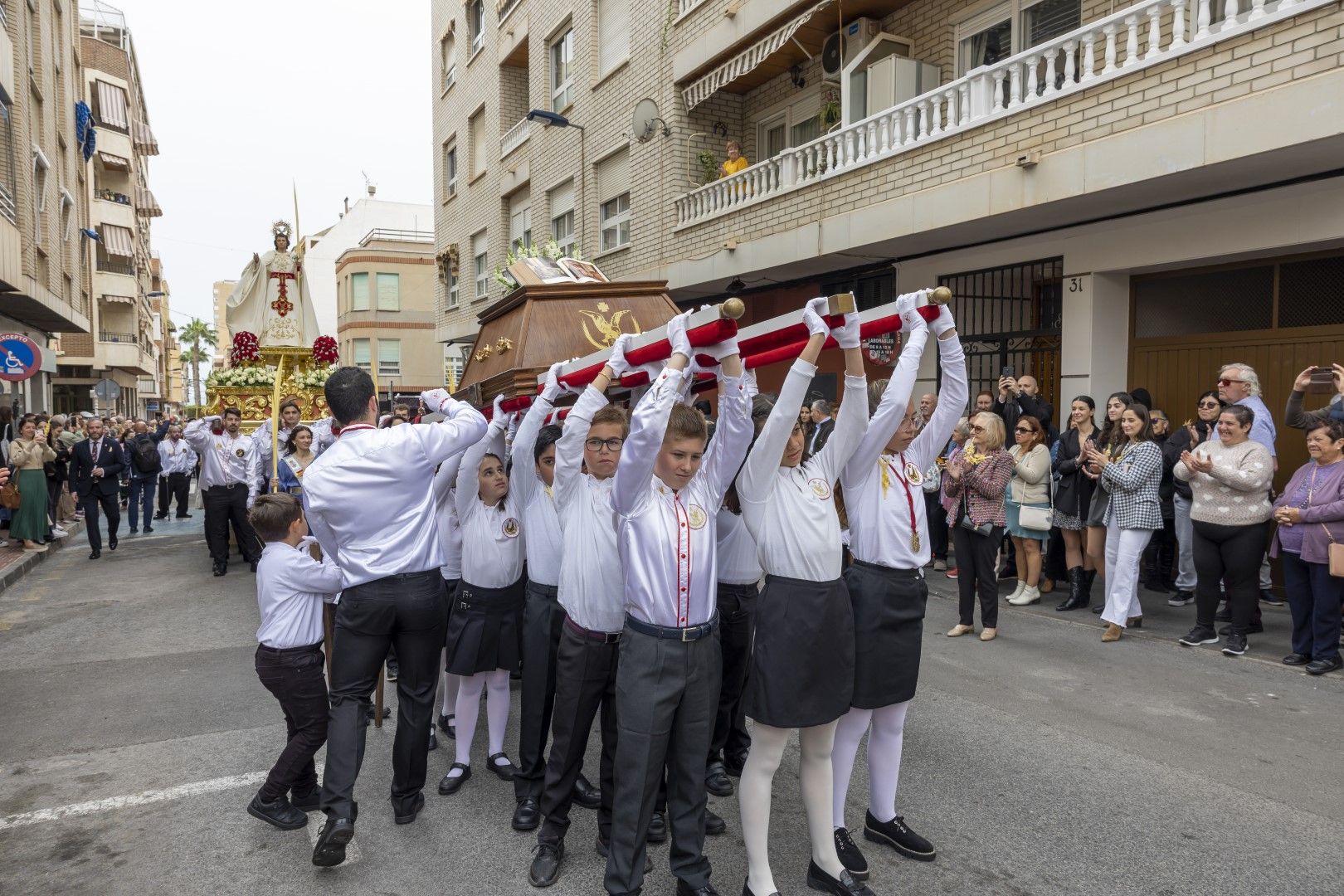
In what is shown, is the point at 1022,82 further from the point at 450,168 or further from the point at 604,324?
the point at 450,168

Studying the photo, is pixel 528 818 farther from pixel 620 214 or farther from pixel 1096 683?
pixel 620 214

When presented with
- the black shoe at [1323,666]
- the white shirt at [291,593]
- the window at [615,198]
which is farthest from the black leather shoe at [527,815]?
the window at [615,198]

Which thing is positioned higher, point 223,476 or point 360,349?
point 360,349

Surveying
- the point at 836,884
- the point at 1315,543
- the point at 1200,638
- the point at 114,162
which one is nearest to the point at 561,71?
the point at 1200,638

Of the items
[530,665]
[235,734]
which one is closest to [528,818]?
[530,665]

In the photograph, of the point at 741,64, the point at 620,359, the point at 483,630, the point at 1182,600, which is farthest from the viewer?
the point at 741,64

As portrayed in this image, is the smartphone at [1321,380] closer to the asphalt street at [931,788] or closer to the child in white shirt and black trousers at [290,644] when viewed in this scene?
the asphalt street at [931,788]

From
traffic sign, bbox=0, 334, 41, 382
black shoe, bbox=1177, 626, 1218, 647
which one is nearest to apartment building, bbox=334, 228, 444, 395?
traffic sign, bbox=0, 334, 41, 382

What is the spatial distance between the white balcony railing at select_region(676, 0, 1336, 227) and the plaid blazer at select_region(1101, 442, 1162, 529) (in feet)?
11.6

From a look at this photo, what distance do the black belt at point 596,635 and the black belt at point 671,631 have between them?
1.12 feet

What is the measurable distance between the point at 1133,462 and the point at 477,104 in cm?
2053

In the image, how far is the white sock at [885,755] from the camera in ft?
12.1

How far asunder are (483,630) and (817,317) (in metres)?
2.42

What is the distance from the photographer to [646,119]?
15.5 meters
